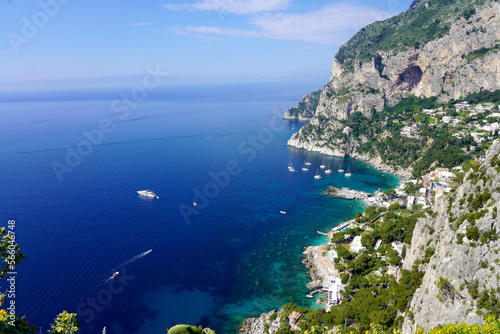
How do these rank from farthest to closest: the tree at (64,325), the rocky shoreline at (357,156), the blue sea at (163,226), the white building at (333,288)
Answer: the rocky shoreline at (357,156)
the blue sea at (163,226)
the white building at (333,288)
the tree at (64,325)

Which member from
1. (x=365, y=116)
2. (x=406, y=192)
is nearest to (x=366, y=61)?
(x=365, y=116)

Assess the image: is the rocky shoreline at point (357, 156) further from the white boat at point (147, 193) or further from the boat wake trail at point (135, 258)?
the boat wake trail at point (135, 258)

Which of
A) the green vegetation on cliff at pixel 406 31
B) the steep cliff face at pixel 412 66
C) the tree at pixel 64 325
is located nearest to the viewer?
the tree at pixel 64 325

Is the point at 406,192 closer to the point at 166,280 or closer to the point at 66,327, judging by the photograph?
the point at 166,280

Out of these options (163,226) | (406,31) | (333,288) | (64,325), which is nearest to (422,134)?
(406,31)

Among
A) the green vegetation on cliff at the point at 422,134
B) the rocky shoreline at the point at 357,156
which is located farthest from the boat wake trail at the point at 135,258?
the rocky shoreline at the point at 357,156

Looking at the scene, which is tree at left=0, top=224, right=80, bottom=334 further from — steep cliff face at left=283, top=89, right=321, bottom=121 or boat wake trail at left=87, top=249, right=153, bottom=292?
steep cliff face at left=283, top=89, right=321, bottom=121
